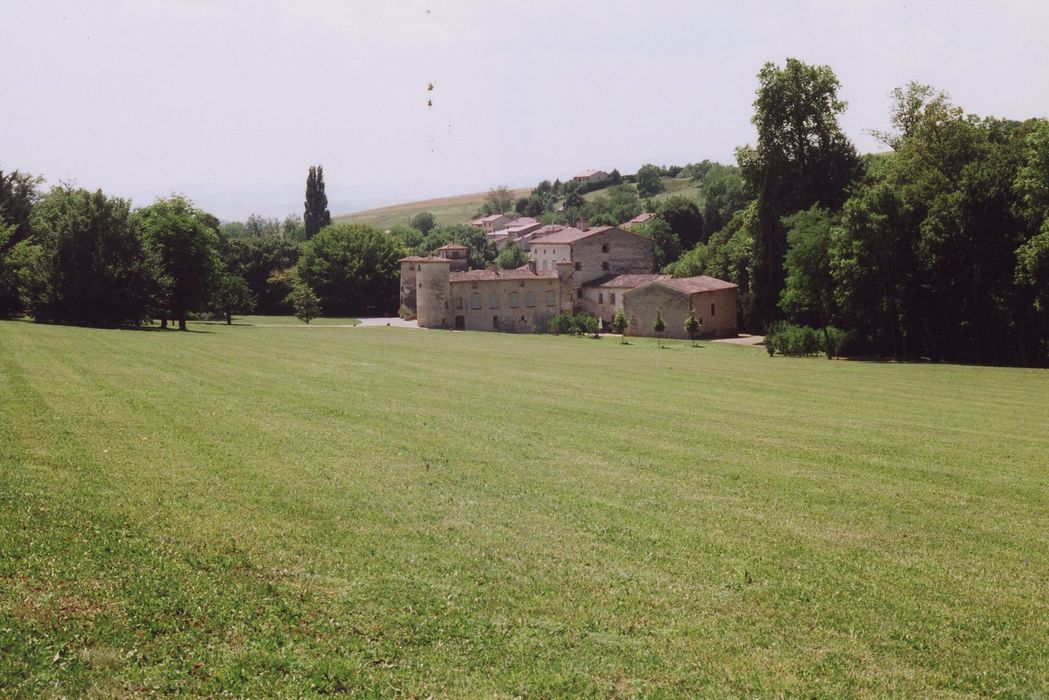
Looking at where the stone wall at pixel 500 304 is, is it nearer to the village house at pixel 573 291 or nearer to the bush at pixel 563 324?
the village house at pixel 573 291

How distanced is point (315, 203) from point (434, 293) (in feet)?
201

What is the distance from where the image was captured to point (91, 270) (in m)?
50.2

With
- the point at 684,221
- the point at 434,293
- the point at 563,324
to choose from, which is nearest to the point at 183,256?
the point at 434,293

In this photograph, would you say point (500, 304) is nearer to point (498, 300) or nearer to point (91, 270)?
point (498, 300)

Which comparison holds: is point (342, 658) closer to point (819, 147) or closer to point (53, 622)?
point (53, 622)

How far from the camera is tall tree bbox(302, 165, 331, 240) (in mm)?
134000

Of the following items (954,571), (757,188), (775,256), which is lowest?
(954,571)

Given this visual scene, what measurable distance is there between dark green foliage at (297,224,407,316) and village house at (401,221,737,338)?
7872mm

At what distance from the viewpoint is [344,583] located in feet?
28.3

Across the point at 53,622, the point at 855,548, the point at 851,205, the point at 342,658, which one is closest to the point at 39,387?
the point at 53,622

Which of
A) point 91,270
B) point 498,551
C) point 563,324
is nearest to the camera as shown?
point 498,551

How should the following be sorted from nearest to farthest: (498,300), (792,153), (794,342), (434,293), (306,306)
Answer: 1. (794,342)
2. (792,153)
3. (434,293)
4. (498,300)
5. (306,306)

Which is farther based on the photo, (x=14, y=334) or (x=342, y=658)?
(x=14, y=334)

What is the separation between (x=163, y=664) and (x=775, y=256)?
61.4m
